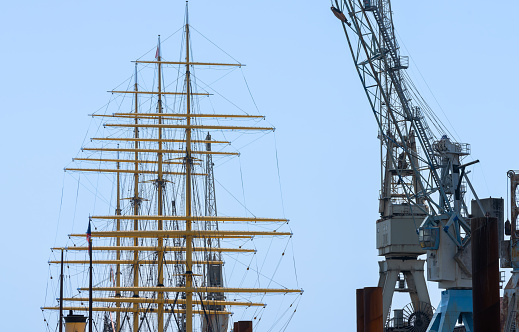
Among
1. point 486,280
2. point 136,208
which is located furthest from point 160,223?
point 486,280

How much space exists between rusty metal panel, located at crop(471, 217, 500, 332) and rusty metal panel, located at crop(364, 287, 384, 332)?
19704 mm

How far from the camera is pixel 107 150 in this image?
277 feet

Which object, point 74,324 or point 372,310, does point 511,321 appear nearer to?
point 372,310

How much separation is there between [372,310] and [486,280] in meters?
20.4

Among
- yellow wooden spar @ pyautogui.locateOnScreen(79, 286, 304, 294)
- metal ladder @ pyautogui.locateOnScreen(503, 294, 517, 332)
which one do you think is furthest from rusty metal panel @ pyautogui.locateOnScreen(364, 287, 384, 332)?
yellow wooden spar @ pyautogui.locateOnScreen(79, 286, 304, 294)

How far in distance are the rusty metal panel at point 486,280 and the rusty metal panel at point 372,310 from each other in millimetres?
19704

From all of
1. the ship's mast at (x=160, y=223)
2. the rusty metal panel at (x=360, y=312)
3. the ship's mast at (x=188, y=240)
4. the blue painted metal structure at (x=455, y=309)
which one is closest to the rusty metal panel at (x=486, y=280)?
the rusty metal panel at (x=360, y=312)

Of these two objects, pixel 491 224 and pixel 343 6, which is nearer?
pixel 491 224

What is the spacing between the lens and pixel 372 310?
52625mm

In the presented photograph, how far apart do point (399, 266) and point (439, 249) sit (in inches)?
541

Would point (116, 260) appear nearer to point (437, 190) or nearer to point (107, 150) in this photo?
point (107, 150)

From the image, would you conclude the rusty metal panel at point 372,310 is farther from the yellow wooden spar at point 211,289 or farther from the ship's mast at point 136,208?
the ship's mast at point 136,208

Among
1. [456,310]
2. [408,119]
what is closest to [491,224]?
[456,310]

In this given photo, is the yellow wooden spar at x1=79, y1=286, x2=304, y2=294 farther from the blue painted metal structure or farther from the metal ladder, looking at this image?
the metal ladder
